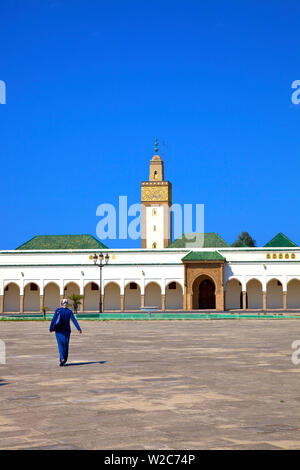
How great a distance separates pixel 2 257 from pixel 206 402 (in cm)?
4939

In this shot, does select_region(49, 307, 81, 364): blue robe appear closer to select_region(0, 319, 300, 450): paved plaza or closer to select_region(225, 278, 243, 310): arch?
select_region(0, 319, 300, 450): paved plaza

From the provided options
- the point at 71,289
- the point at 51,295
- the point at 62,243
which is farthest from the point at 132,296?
the point at 62,243

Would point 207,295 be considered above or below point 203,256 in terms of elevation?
below

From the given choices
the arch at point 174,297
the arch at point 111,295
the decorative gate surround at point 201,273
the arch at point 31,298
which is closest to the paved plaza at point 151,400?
the decorative gate surround at point 201,273

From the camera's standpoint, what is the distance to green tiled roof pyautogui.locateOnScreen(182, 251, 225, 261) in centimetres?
5066

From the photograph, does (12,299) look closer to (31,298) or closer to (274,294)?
(31,298)

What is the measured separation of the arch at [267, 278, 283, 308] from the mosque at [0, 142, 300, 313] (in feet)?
0.30

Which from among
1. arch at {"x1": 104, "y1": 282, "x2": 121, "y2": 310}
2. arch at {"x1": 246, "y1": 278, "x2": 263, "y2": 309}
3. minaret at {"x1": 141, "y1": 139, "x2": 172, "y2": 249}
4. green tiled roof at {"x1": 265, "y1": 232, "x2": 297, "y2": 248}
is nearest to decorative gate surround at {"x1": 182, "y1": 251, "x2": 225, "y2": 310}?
arch at {"x1": 246, "y1": 278, "x2": 263, "y2": 309}

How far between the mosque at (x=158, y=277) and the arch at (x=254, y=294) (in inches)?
3.6

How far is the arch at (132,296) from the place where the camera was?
53594 mm

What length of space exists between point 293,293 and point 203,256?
30.6 feet

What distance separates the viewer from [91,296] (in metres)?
53.6

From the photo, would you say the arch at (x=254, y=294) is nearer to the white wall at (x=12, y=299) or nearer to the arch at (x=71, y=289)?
the arch at (x=71, y=289)

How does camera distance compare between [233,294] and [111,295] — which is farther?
[111,295]
